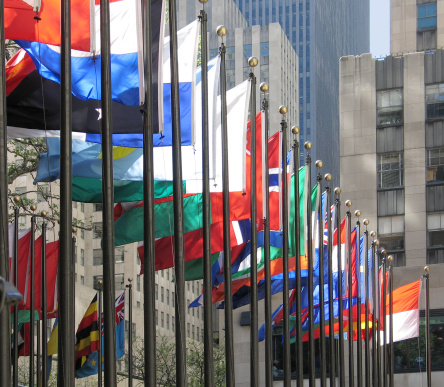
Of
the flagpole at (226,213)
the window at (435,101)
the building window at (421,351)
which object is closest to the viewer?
the flagpole at (226,213)

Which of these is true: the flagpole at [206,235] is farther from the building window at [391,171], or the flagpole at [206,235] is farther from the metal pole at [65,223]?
the building window at [391,171]

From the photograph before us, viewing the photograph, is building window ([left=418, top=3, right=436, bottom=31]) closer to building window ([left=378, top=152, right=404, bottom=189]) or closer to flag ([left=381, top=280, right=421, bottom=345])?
building window ([left=378, top=152, right=404, bottom=189])

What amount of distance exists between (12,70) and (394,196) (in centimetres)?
5251

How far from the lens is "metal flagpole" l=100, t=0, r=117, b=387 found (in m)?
19.2

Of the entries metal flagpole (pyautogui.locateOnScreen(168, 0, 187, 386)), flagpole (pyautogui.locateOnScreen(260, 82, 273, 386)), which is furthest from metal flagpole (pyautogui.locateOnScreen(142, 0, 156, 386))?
flagpole (pyautogui.locateOnScreen(260, 82, 273, 386))

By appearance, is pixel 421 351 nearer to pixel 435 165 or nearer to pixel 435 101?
pixel 435 165

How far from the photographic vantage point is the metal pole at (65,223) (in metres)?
18.2

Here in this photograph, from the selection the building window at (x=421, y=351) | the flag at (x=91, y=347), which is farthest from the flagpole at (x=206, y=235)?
the building window at (x=421, y=351)

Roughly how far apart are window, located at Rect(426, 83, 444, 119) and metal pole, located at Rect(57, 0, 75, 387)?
57.5m

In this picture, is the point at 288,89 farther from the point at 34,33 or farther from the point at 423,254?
the point at 34,33

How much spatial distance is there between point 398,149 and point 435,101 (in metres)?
4.13

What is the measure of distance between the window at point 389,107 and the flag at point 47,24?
55.6 meters

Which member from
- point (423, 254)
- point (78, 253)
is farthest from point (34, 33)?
point (78, 253)

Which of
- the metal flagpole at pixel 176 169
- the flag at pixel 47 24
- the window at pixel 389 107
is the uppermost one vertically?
the window at pixel 389 107
